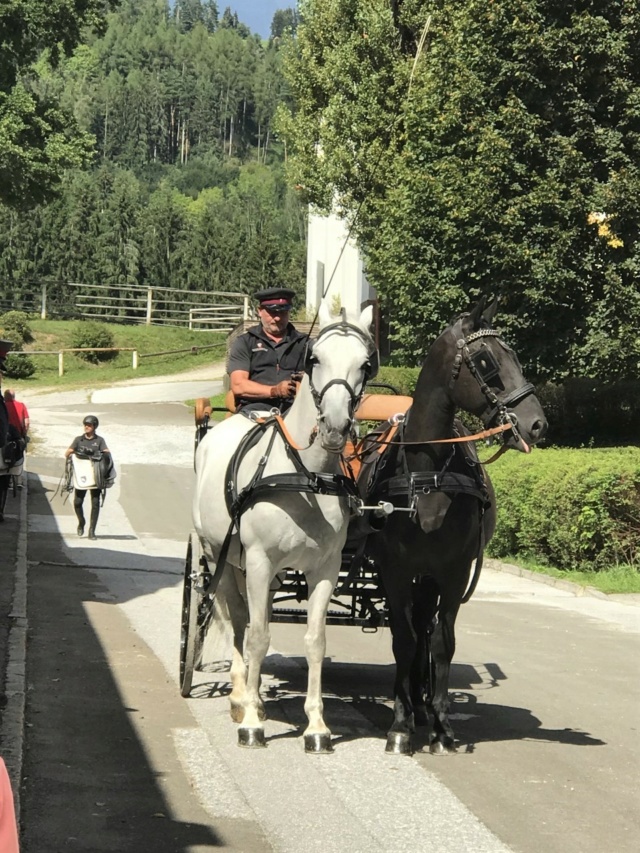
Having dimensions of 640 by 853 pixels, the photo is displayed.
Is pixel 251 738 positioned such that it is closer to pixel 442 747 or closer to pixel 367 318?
pixel 442 747

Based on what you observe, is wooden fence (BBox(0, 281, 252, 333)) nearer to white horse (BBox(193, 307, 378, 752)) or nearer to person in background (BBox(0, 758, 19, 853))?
white horse (BBox(193, 307, 378, 752))

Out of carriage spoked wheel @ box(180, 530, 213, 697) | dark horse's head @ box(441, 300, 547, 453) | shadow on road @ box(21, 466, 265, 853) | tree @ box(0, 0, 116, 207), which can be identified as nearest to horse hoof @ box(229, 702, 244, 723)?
shadow on road @ box(21, 466, 265, 853)

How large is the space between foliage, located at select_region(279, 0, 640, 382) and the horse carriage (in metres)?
16.8

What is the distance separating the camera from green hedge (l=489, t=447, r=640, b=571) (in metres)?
16.5

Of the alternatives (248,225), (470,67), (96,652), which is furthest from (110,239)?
(96,652)

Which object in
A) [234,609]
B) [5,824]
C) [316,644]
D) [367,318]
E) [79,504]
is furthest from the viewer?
[79,504]

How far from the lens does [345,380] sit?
6.80m

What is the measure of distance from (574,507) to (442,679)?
392 inches

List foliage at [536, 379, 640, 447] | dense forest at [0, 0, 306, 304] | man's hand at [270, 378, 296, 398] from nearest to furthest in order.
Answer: man's hand at [270, 378, 296, 398] → foliage at [536, 379, 640, 447] → dense forest at [0, 0, 306, 304]

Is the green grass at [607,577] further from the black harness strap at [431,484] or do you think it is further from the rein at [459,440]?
the black harness strap at [431,484]

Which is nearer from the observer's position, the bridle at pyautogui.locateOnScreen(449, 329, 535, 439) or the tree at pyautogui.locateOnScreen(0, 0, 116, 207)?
the bridle at pyautogui.locateOnScreen(449, 329, 535, 439)

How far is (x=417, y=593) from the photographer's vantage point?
7.94m

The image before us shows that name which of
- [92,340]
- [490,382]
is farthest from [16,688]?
[92,340]

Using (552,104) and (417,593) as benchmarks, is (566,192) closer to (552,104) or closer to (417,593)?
(552,104)
